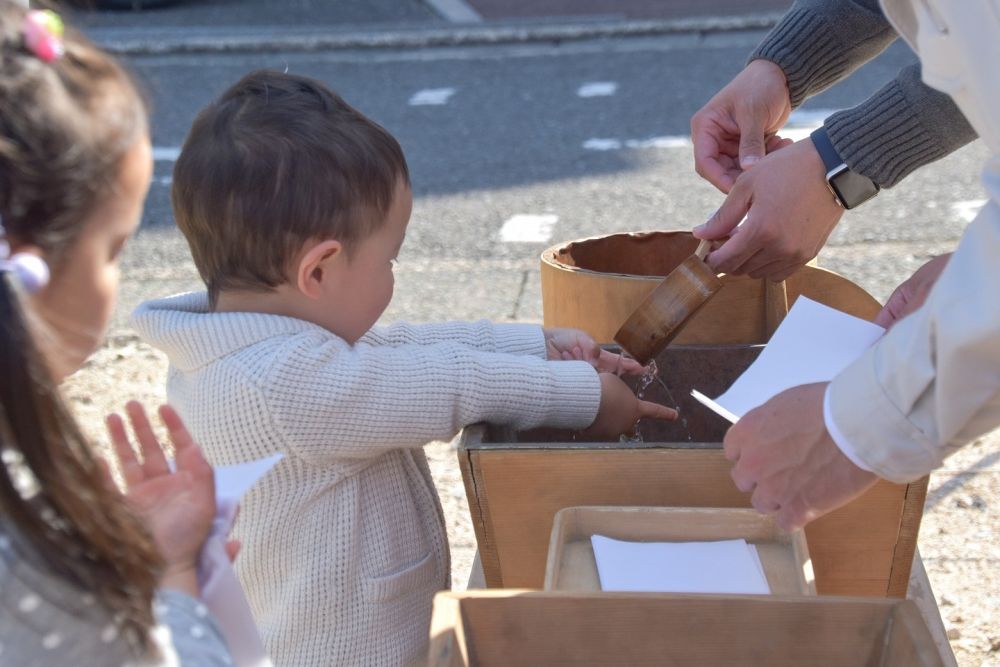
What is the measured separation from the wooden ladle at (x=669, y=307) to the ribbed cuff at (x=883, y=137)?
0.30 meters

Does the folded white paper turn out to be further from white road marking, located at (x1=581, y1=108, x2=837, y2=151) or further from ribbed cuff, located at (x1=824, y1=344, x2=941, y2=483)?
white road marking, located at (x1=581, y1=108, x2=837, y2=151)

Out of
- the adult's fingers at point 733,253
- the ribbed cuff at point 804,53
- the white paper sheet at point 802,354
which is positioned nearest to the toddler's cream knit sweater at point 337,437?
the white paper sheet at point 802,354

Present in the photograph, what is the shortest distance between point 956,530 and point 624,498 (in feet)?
4.17

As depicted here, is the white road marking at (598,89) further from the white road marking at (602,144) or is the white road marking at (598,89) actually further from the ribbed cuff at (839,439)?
the ribbed cuff at (839,439)

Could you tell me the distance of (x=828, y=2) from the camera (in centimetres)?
218

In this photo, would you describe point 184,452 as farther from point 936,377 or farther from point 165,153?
point 165,153

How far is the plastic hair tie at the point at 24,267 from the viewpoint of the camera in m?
0.96

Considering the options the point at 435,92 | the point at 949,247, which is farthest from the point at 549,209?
the point at 435,92

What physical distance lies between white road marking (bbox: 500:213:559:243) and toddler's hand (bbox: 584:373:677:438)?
271 centimetres

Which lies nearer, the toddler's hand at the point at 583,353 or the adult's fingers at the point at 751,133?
the toddler's hand at the point at 583,353

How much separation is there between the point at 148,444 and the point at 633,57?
652cm

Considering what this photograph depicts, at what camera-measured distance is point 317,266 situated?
1640 mm

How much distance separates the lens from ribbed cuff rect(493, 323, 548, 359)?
6.23 ft

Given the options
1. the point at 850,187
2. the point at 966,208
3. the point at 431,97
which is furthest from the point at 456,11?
the point at 850,187
